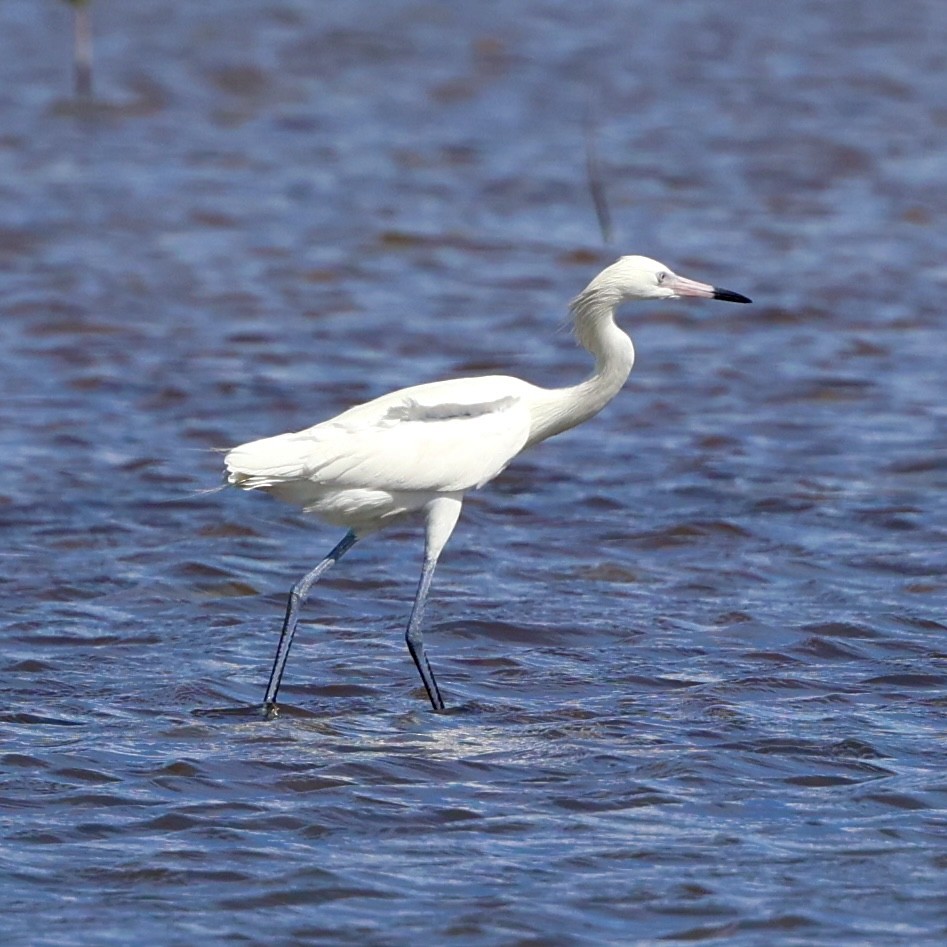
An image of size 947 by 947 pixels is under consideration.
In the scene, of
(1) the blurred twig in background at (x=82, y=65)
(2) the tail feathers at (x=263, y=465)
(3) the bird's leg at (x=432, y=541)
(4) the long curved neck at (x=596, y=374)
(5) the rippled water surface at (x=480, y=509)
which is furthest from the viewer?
(1) the blurred twig in background at (x=82, y=65)

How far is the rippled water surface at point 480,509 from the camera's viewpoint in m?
6.03

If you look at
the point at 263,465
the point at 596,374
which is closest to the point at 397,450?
the point at 263,465

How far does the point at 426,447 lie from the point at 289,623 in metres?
0.87

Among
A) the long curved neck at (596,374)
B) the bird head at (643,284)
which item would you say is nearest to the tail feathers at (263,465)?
the long curved neck at (596,374)

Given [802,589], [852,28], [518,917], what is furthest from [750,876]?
[852,28]

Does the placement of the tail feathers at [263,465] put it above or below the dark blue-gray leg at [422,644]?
above

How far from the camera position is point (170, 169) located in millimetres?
17875

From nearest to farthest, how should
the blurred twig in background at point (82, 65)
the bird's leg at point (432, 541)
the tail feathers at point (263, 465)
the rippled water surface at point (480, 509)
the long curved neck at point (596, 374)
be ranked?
1. the rippled water surface at point (480, 509)
2. the tail feathers at point (263, 465)
3. the bird's leg at point (432, 541)
4. the long curved neck at point (596, 374)
5. the blurred twig in background at point (82, 65)

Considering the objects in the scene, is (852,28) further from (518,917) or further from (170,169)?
(518,917)

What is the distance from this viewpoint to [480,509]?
10.6 m

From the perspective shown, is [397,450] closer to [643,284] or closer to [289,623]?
[289,623]

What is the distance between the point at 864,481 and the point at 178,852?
5750mm

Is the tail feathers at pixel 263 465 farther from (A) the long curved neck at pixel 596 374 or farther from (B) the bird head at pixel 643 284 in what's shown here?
(B) the bird head at pixel 643 284

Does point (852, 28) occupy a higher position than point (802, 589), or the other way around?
point (852, 28)
